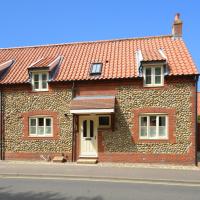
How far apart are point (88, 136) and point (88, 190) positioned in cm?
840

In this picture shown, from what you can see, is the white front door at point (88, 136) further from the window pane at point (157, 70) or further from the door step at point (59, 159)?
the window pane at point (157, 70)

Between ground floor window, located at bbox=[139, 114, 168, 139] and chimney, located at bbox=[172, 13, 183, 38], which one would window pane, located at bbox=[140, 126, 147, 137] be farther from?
chimney, located at bbox=[172, 13, 183, 38]

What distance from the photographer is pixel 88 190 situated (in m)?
10.2

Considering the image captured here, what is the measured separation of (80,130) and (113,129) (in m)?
2.05

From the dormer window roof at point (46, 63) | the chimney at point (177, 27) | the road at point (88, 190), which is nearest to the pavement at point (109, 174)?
the road at point (88, 190)

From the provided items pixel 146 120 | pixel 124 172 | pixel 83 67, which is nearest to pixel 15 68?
pixel 83 67

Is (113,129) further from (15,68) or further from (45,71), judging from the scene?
(15,68)

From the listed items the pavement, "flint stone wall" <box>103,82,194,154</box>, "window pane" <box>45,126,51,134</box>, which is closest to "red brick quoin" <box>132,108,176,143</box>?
"flint stone wall" <box>103,82,194,154</box>

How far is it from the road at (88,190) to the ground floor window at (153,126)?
6231mm

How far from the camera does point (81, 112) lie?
57.0 feet

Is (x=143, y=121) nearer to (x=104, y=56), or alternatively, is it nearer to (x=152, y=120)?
(x=152, y=120)

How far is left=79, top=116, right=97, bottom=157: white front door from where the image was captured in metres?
18.5

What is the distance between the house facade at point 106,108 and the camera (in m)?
17.4

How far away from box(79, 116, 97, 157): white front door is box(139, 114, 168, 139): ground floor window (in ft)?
9.24
